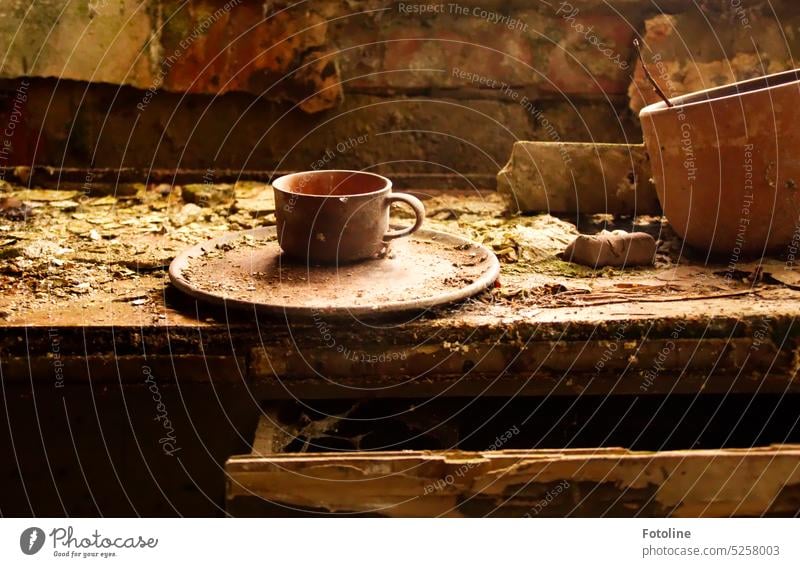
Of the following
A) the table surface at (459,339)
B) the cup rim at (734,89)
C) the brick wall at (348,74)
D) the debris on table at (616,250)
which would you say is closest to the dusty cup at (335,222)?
the table surface at (459,339)

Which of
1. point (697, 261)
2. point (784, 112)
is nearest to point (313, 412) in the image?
point (697, 261)

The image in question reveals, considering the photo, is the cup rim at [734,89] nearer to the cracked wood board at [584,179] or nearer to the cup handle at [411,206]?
the cracked wood board at [584,179]

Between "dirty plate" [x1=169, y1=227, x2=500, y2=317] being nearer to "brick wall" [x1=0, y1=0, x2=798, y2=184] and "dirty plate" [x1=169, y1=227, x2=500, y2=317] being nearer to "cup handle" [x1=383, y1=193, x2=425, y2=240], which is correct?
"cup handle" [x1=383, y1=193, x2=425, y2=240]

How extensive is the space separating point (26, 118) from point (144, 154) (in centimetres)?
29

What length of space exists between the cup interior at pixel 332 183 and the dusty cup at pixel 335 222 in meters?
0.01

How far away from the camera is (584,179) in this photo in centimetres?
174

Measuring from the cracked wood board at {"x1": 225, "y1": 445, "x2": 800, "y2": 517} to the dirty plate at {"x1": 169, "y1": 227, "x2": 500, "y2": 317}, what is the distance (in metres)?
0.25

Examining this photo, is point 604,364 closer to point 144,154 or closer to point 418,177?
point 418,177

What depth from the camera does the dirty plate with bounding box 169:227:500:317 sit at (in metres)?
1.12

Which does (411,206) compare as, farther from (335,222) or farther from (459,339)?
(459,339)
